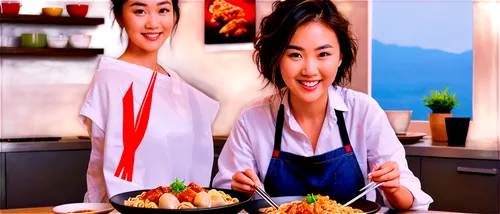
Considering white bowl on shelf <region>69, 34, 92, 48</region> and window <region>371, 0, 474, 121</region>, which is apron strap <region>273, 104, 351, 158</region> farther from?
white bowl on shelf <region>69, 34, 92, 48</region>

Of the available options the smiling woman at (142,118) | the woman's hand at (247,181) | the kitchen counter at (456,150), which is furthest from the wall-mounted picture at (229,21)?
the woman's hand at (247,181)

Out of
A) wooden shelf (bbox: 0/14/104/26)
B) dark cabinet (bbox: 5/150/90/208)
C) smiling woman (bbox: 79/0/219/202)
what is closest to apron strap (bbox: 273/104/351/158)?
smiling woman (bbox: 79/0/219/202)

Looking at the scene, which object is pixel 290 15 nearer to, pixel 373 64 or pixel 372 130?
pixel 372 130

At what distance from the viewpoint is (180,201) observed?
5.35ft

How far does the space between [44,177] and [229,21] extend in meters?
1.54

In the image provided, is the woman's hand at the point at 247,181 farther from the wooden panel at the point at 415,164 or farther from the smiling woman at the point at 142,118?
the wooden panel at the point at 415,164

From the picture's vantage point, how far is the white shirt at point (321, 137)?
6.97 feet

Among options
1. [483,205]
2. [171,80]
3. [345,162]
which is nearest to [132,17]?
[171,80]

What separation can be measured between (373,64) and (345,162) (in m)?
2.18

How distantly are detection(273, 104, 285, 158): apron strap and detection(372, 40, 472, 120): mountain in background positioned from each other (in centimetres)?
204

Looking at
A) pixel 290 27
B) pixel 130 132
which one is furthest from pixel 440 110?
pixel 130 132

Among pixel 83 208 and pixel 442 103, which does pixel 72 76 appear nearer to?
pixel 442 103

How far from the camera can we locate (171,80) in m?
2.48

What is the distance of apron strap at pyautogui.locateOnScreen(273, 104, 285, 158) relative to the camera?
216 cm
